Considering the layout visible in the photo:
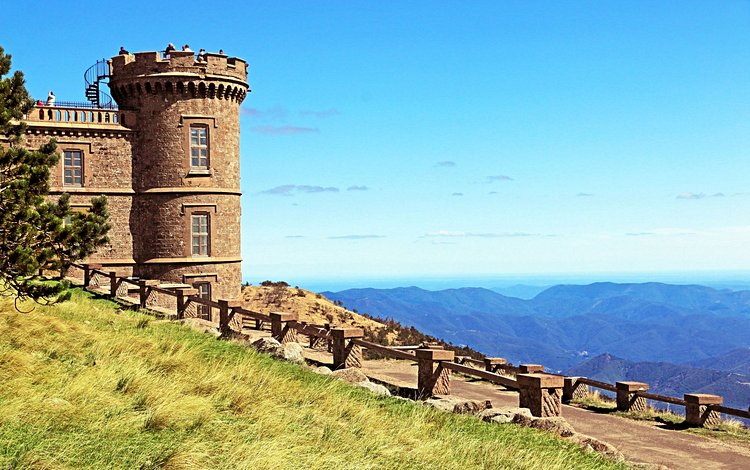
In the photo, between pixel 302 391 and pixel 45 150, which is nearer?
pixel 302 391

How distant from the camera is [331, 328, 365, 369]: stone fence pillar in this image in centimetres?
1788

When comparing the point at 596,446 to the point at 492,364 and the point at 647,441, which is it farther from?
the point at 492,364

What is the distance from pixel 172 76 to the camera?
3145 cm

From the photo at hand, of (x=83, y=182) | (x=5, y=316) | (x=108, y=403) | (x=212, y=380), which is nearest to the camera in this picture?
(x=108, y=403)

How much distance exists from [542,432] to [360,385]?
13.5 ft

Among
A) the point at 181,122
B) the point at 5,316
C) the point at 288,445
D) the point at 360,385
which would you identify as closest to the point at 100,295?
the point at 181,122

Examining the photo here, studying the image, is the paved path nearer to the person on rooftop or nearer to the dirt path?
the dirt path

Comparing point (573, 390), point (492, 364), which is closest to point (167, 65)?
point (492, 364)

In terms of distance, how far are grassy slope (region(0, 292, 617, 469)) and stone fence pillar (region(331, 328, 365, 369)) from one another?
149 inches

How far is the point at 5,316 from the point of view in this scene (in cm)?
1386

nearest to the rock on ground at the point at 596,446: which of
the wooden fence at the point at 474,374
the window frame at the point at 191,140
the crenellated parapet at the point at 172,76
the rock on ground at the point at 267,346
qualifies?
the wooden fence at the point at 474,374

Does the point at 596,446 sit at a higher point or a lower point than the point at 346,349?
lower

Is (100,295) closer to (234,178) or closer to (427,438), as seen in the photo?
(234,178)

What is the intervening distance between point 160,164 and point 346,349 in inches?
689
